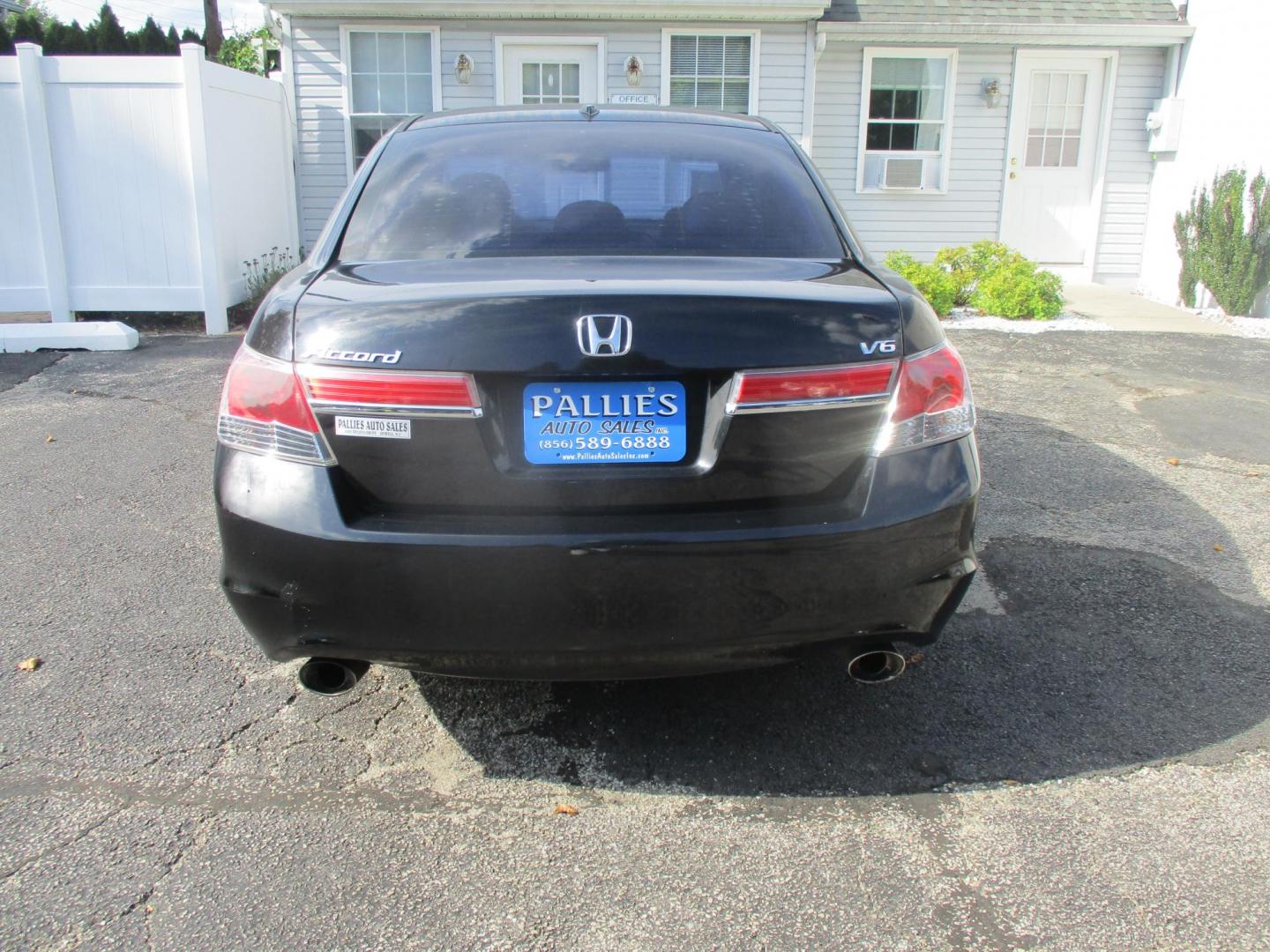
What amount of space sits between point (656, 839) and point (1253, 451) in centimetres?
485

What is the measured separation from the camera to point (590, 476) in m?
2.31

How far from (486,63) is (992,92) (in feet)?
19.2

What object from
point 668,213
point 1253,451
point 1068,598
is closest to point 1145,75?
point 1253,451

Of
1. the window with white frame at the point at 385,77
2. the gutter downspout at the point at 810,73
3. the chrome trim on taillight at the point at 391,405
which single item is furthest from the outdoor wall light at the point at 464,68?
the chrome trim on taillight at the point at 391,405

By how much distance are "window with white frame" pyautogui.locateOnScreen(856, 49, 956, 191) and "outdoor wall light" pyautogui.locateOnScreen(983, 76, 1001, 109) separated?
38cm

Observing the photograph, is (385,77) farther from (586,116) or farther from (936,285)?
(586,116)

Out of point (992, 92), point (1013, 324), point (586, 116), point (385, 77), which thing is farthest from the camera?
point (992, 92)

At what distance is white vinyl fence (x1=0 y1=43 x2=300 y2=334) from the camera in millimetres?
8734

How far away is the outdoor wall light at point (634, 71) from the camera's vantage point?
11.8 meters

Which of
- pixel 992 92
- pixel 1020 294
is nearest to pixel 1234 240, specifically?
pixel 1020 294

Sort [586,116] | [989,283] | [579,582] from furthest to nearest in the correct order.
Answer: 1. [989,283]
2. [586,116]
3. [579,582]

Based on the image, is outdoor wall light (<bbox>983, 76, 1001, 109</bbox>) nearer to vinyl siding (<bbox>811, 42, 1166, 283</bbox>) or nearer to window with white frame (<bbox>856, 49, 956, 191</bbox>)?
vinyl siding (<bbox>811, 42, 1166, 283</bbox>)

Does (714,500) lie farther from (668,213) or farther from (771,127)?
(771,127)

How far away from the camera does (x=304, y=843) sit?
2.41 m
